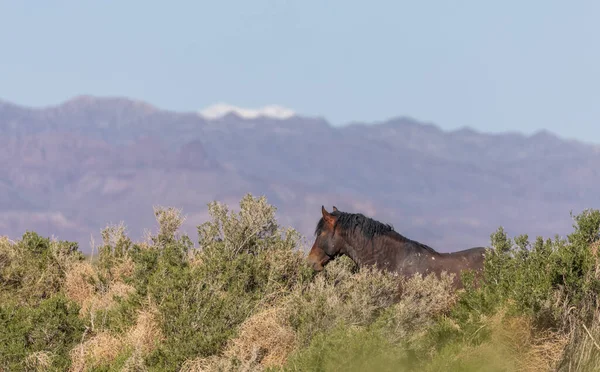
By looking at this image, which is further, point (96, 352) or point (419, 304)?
point (96, 352)

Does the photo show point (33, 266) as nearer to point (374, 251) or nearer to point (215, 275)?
point (215, 275)

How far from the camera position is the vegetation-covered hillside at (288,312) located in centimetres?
1205

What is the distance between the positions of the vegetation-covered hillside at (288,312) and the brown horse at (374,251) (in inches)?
10.2

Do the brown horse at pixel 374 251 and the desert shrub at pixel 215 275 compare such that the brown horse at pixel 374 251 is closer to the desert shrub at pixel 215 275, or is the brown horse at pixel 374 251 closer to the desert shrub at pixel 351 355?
the desert shrub at pixel 215 275

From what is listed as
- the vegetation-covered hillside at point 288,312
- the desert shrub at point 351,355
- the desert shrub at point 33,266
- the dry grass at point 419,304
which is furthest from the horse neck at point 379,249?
the desert shrub at point 33,266

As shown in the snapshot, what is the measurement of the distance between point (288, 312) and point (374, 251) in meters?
2.86

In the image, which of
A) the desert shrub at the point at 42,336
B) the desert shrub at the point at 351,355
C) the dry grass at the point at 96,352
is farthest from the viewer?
the desert shrub at the point at 42,336

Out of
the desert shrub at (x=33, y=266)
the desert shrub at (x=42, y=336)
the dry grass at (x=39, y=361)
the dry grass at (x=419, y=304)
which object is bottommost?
the dry grass at (x=39, y=361)

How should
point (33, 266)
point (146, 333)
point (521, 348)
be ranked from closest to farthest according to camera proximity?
point (521, 348)
point (146, 333)
point (33, 266)

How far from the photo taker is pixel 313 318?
13.5 m

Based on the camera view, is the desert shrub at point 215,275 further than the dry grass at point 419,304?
Yes

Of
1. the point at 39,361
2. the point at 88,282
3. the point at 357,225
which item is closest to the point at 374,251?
the point at 357,225

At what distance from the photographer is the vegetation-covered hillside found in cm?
1205

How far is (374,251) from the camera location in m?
16.2
